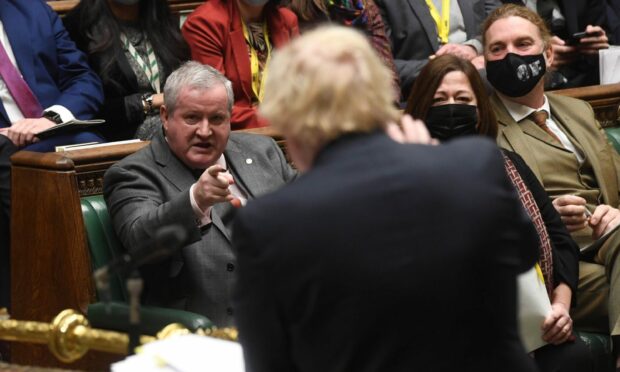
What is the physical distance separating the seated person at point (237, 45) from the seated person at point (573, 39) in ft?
3.57

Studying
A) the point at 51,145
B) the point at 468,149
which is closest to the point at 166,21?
the point at 51,145

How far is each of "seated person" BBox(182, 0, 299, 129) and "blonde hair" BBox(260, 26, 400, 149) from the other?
7.44 ft

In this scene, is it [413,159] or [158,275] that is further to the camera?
[158,275]

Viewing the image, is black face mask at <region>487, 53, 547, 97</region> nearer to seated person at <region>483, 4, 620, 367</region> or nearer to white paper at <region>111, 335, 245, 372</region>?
seated person at <region>483, 4, 620, 367</region>

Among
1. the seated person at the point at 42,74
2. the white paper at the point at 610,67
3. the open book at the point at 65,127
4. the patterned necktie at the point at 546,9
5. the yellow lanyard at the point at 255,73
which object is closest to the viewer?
the open book at the point at 65,127

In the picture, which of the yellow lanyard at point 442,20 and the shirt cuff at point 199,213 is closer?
the shirt cuff at point 199,213

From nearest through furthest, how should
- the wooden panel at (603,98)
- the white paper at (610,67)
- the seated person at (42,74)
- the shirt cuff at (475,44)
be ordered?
1. the seated person at (42,74)
2. the wooden panel at (603,98)
3. the white paper at (610,67)
4. the shirt cuff at (475,44)

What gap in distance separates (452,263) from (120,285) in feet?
5.03

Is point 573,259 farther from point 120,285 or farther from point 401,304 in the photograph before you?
point 401,304

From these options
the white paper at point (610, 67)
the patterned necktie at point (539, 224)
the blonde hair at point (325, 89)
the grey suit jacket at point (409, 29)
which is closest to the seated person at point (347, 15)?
the grey suit jacket at point (409, 29)

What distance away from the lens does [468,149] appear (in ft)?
4.95

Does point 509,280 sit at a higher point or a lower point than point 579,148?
higher

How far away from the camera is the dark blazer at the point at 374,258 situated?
145 centimetres

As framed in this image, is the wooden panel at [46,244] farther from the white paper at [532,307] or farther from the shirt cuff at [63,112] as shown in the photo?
the white paper at [532,307]
